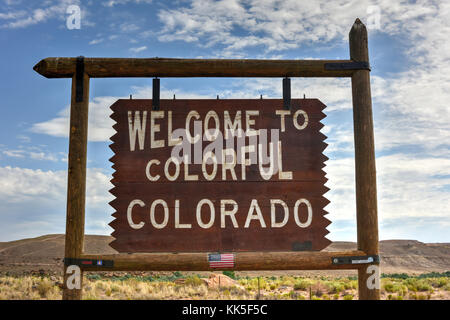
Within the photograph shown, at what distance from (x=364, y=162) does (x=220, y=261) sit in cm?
285

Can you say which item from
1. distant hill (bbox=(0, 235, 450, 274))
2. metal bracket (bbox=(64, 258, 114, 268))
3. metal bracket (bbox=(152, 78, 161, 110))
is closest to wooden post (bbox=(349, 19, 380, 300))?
metal bracket (bbox=(152, 78, 161, 110))

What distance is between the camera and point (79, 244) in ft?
21.4

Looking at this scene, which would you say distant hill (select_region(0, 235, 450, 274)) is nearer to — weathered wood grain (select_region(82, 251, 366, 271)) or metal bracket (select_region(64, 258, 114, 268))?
metal bracket (select_region(64, 258, 114, 268))

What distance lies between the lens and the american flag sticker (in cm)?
648

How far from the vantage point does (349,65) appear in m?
6.99

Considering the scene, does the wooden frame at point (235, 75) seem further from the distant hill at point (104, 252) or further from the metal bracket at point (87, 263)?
the distant hill at point (104, 252)

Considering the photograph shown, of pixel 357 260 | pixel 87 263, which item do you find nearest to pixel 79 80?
pixel 87 263

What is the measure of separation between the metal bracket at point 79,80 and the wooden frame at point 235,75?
2cm

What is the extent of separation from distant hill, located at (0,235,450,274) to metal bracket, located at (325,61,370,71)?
34610 mm

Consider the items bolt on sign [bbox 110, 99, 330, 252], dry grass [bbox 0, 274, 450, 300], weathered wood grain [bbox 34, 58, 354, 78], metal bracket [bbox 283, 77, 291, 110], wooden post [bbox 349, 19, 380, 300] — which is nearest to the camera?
wooden post [bbox 349, 19, 380, 300]

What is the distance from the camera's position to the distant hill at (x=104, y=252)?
42.1 meters

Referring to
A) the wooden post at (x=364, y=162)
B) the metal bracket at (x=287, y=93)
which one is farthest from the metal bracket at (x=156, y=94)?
the wooden post at (x=364, y=162)

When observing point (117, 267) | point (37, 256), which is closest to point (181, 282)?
point (117, 267)
